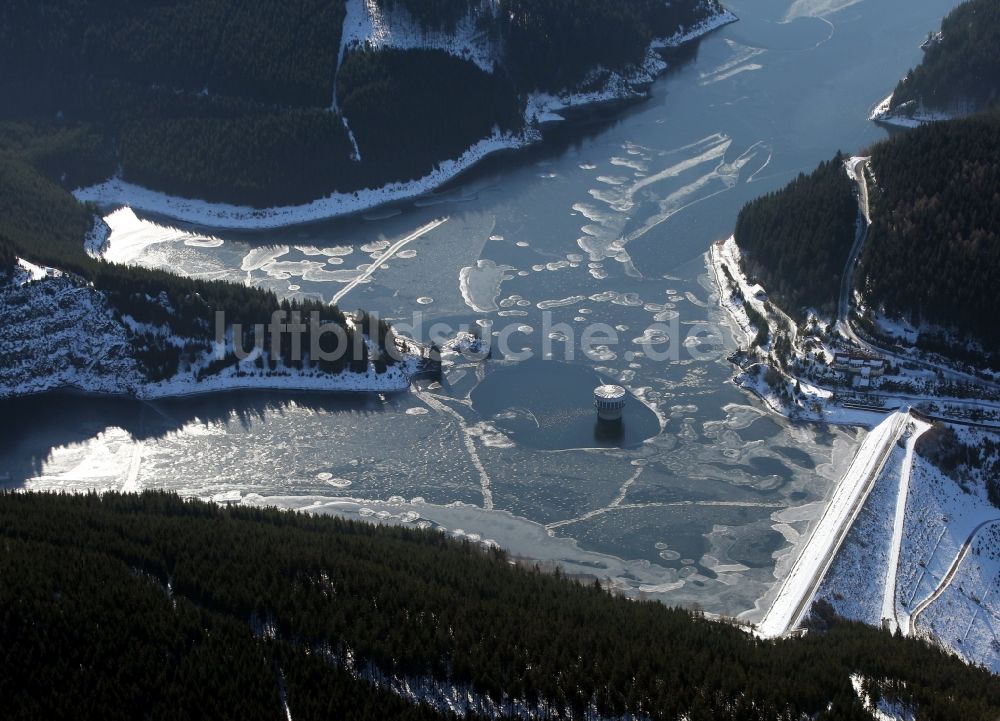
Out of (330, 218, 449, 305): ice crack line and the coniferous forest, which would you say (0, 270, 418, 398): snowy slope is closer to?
(330, 218, 449, 305): ice crack line

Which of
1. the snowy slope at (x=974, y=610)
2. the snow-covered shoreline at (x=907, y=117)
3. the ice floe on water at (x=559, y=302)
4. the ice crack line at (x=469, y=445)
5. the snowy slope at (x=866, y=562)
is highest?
the snow-covered shoreline at (x=907, y=117)

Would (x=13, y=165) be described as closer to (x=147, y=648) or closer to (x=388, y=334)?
(x=388, y=334)

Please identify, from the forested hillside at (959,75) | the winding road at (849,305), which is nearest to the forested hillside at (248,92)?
the winding road at (849,305)

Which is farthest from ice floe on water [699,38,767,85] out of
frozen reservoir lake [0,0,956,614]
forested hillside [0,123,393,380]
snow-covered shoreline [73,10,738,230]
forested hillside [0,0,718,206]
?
forested hillside [0,123,393,380]

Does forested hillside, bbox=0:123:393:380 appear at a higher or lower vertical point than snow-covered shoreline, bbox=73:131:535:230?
lower

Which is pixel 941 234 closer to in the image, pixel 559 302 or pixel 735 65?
pixel 559 302

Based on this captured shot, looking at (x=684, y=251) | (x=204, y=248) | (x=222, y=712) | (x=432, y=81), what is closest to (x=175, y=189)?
(x=204, y=248)

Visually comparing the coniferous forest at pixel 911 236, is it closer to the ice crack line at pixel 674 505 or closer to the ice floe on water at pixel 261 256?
the ice crack line at pixel 674 505
